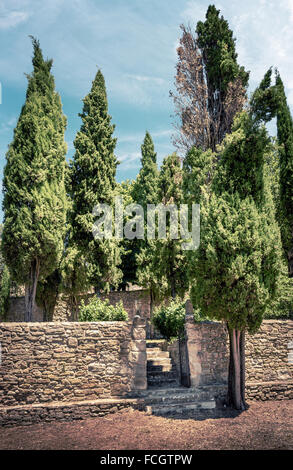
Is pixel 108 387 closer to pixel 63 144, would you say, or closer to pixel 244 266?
pixel 244 266

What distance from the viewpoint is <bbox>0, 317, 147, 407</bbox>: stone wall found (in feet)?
24.8

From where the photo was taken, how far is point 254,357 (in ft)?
29.9

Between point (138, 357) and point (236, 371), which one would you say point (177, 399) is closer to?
point (138, 357)

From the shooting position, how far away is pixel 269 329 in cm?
940

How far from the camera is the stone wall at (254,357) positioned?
28.6 feet

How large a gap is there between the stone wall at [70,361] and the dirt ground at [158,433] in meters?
0.65

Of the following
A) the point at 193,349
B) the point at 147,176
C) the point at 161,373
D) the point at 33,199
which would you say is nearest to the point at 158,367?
the point at 161,373

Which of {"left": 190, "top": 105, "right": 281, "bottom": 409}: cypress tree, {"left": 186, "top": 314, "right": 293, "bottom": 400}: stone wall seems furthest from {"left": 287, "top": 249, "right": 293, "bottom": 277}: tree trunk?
{"left": 190, "top": 105, "right": 281, "bottom": 409}: cypress tree

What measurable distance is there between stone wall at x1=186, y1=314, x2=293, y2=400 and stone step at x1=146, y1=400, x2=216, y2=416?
0.71 metres

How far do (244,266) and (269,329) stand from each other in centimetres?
308

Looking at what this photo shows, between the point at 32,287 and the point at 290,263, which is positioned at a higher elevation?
the point at 290,263

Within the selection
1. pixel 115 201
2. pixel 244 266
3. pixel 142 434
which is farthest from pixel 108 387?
pixel 115 201

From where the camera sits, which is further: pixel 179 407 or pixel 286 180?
pixel 286 180

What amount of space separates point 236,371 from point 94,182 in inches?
405
